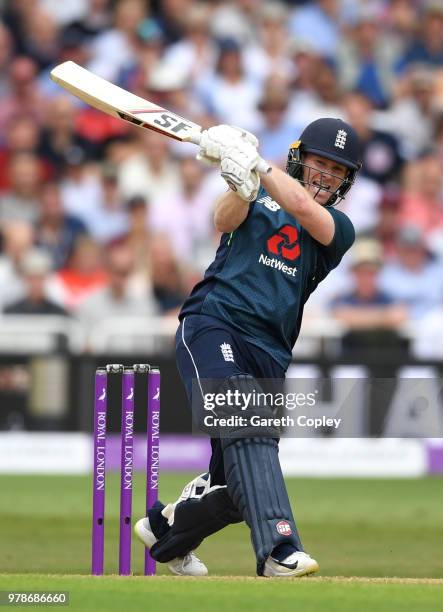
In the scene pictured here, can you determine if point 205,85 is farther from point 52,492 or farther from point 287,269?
point 287,269

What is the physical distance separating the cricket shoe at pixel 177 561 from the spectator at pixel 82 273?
5.54 m

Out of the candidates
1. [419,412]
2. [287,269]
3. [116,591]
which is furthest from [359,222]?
[116,591]

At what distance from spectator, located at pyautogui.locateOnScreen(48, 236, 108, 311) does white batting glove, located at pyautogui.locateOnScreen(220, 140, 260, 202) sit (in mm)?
6169

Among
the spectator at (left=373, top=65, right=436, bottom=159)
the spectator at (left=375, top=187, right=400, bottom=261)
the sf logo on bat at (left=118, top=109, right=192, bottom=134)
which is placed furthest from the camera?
the spectator at (left=373, top=65, right=436, bottom=159)

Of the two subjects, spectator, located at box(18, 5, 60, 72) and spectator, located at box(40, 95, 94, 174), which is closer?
spectator, located at box(40, 95, 94, 174)

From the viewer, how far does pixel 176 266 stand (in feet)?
35.3

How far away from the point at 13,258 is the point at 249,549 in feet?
15.4

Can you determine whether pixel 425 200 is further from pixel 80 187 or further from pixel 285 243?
pixel 285 243

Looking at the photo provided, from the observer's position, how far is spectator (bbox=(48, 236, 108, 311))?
35.6ft

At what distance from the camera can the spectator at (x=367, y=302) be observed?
10273 millimetres

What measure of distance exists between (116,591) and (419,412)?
3089 millimetres

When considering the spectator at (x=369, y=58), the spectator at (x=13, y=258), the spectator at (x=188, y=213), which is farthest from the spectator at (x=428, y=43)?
the spectator at (x=13, y=258)

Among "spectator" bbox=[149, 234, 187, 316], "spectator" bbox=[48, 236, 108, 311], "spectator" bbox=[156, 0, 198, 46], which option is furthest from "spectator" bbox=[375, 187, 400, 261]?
"spectator" bbox=[156, 0, 198, 46]

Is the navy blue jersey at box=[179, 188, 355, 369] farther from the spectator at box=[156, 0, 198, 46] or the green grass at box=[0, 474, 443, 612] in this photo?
the spectator at box=[156, 0, 198, 46]
